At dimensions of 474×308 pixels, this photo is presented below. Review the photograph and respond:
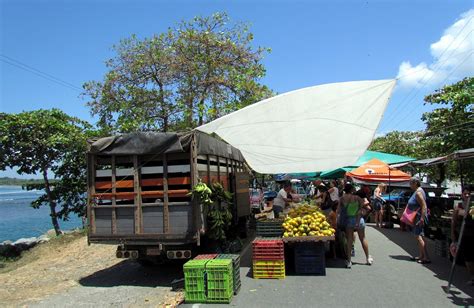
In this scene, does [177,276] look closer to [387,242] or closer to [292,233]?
[292,233]

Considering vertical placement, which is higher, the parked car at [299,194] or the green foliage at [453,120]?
the green foliage at [453,120]

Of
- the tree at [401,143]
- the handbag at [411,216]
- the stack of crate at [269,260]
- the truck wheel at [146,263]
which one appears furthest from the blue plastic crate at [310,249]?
the tree at [401,143]

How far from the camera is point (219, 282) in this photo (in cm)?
686

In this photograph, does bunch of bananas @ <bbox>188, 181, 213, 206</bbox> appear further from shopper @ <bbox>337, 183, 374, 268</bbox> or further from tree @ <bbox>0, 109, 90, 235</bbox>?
Result: tree @ <bbox>0, 109, 90, 235</bbox>

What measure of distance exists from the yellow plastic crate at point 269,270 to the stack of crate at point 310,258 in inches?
16.7

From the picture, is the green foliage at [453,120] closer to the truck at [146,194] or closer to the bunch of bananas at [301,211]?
the bunch of bananas at [301,211]

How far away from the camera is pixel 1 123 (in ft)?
54.3

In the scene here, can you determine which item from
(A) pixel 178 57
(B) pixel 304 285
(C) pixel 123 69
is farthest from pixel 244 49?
(B) pixel 304 285

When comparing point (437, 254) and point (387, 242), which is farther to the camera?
point (387, 242)

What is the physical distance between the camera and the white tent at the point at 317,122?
928cm

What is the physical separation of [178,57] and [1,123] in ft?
24.0

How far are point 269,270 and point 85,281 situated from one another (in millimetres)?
4224

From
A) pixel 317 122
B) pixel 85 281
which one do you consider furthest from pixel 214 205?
pixel 85 281

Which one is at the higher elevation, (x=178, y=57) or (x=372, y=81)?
(x=178, y=57)
